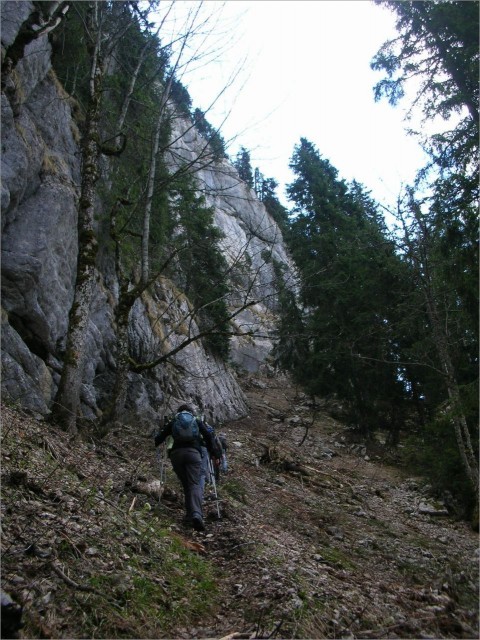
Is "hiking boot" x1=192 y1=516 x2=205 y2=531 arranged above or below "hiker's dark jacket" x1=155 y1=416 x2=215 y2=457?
below

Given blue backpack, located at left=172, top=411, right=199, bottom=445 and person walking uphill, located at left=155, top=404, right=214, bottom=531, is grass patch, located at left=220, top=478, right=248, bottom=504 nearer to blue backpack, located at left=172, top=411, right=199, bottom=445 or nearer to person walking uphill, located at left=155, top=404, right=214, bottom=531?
person walking uphill, located at left=155, top=404, right=214, bottom=531

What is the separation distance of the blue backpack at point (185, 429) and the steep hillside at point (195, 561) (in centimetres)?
87

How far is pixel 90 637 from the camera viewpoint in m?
3.21

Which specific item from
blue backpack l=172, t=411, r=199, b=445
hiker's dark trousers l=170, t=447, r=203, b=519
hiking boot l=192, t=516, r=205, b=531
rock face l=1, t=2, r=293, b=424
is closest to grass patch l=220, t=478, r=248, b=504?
hiker's dark trousers l=170, t=447, r=203, b=519

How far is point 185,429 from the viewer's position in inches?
295

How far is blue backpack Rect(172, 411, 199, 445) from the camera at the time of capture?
7427 millimetres

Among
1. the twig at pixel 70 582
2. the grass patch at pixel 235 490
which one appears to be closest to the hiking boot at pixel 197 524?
the grass patch at pixel 235 490

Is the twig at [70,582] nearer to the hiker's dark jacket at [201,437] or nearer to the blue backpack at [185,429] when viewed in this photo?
the blue backpack at [185,429]

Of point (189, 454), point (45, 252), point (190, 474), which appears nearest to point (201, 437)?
point (189, 454)

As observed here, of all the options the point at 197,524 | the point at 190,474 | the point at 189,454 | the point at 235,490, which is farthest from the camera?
the point at 235,490

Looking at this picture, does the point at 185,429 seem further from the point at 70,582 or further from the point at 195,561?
the point at 70,582

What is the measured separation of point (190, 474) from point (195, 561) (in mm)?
2045

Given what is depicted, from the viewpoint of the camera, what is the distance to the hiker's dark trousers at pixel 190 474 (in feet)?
22.3

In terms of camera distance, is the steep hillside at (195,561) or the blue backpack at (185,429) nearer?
the steep hillside at (195,561)
